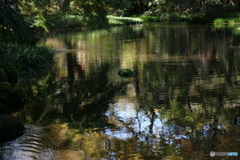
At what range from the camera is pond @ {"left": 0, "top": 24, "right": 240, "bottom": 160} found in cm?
575

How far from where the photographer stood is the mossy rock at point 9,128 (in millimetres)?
6449

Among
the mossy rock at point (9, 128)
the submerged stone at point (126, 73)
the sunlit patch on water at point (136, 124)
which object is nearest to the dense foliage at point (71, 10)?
the mossy rock at point (9, 128)

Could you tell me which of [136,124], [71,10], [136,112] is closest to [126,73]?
[71,10]

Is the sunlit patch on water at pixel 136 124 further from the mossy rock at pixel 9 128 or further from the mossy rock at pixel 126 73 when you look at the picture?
the mossy rock at pixel 126 73

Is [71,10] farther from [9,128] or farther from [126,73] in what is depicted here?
[9,128]

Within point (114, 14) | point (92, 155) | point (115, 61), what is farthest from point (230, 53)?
point (114, 14)

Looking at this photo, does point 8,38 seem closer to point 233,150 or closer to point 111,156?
point 111,156

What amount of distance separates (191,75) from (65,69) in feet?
17.8

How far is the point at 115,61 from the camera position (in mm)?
15508

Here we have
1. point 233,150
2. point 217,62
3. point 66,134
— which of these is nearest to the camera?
point 233,150

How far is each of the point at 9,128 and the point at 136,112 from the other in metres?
2.81

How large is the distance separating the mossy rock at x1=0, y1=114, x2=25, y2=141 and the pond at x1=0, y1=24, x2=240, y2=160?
20 centimetres

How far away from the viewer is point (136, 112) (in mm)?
7859

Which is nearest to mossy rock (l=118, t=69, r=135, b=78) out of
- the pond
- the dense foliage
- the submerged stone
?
the submerged stone
